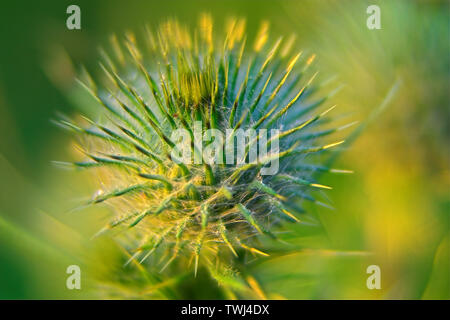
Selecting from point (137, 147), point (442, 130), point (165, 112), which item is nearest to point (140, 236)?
point (137, 147)

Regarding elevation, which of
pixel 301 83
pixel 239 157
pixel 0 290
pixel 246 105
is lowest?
pixel 0 290

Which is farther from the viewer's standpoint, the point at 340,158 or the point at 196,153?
the point at 340,158

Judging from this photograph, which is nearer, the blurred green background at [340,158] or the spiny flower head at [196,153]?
the spiny flower head at [196,153]

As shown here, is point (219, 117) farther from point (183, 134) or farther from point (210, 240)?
point (210, 240)

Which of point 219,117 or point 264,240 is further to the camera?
point 264,240

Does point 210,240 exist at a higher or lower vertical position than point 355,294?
higher
